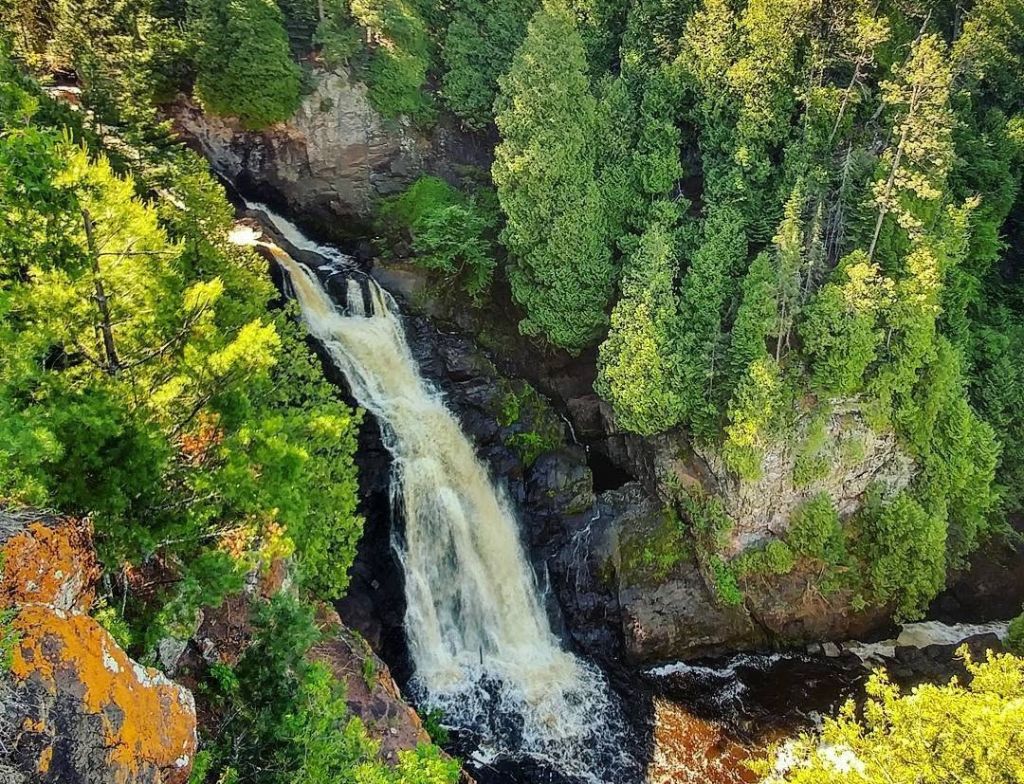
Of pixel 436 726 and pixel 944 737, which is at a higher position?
pixel 944 737

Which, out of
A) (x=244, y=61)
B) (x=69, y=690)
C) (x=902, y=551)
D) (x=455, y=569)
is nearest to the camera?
(x=69, y=690)

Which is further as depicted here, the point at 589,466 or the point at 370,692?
the point at 589,466

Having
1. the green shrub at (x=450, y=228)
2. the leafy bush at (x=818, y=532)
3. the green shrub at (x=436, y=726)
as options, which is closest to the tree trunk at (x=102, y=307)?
the green shrub at (x=436, y=726)

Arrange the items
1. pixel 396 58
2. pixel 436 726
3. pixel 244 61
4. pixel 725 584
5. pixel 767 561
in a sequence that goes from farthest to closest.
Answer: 1. pixel 396 58
2. pixel 244 61
3. pixel 725 584
4. pixel 767 561
5. pixel 436 726

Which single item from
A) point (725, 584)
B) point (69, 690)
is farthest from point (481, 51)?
point (69, 690)

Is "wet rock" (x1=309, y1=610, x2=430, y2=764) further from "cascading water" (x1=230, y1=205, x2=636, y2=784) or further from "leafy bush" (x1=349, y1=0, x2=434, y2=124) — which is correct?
"leafy bush" (x1=349, y1=0, x2=434, y2=124)

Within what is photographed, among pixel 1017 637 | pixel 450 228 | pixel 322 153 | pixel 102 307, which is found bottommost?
pixel 1017 637

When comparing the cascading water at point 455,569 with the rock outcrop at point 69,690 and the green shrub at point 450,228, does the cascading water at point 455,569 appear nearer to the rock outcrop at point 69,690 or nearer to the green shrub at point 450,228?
the green shrub at point 450,228

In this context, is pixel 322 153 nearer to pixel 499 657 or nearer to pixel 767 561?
pixel 499 657
